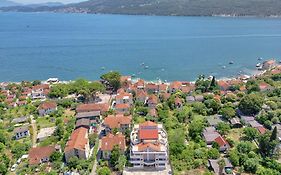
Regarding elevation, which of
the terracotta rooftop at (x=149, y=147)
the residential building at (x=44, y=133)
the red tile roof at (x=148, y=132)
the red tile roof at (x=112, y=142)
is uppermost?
the red tile roof at (x=148, y=132)

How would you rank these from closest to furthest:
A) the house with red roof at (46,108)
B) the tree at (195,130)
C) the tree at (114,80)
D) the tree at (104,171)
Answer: the tree at (104,171) < the tree at (195,130) < the house with red roof at (46,108) < the tree at (114,80)

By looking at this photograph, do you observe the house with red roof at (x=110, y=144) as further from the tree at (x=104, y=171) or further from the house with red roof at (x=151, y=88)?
the house with red roof at (x=151, y=88)

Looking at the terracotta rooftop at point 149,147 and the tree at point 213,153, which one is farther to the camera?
the tree at point 213,153

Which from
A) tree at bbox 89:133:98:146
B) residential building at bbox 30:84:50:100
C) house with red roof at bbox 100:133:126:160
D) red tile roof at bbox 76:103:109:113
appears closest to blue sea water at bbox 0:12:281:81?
residential building at bbox 30:84:50:100

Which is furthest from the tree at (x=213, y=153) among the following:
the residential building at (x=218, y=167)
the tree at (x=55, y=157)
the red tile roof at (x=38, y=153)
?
the red tile roof at (x=38, y=153)

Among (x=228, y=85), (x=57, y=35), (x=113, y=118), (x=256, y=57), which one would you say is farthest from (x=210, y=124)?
(x=57, y=35)

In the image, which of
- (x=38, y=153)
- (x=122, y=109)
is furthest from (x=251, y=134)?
(x=38, y=153)

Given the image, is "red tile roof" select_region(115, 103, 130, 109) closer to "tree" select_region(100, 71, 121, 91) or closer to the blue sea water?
"tree" select_region(100, 71, 121, 91)
